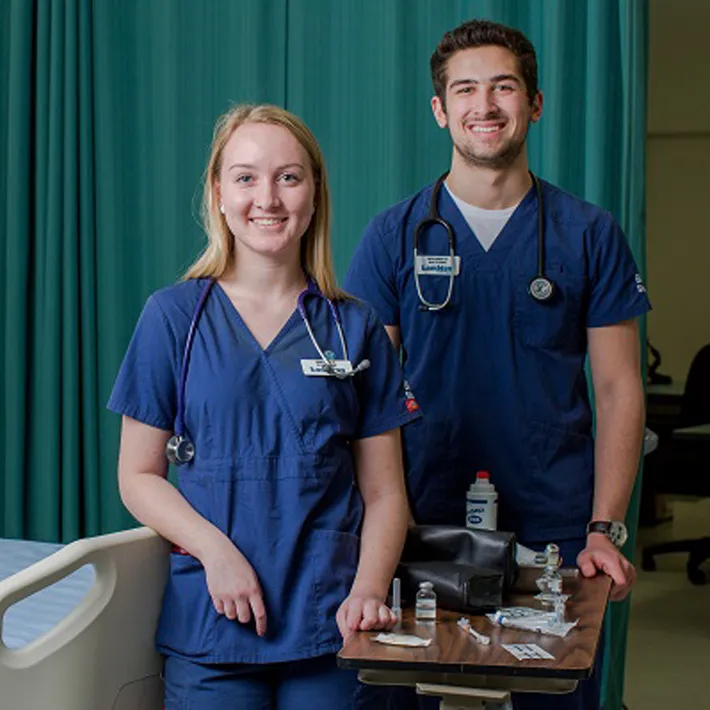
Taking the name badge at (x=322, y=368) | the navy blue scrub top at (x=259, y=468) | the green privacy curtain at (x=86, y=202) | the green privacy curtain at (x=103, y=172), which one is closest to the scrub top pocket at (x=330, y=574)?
the navy blue scrub top at (x=259, y=468)

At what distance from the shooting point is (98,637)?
177 cm

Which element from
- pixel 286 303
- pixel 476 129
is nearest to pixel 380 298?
pixel 476 129

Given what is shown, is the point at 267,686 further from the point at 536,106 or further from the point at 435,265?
the point at 536,106

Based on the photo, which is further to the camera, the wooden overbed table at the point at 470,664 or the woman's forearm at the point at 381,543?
the woman's forearm at the point at 381,543

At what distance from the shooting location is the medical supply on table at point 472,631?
1.58 m

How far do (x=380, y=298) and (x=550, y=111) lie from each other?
1043 millimetres

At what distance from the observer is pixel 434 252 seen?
2.36 meters

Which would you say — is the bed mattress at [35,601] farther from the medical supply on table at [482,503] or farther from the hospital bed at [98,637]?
the medical supply on table at [482,503]

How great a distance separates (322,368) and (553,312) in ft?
2.06

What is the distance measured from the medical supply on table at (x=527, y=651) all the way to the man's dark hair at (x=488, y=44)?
1.08 m

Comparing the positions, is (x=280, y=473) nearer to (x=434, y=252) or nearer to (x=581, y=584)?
(x=581, y=584)

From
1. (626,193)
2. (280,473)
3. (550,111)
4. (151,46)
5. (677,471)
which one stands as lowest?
(677,471)

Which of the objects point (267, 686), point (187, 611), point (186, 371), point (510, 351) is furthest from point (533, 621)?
point (510, 351)

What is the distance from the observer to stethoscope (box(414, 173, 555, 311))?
227 centimetres
